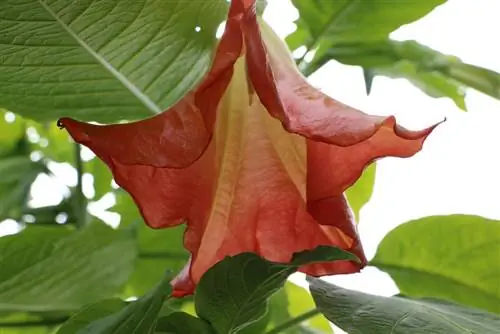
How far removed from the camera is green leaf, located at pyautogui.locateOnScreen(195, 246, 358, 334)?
0.92 ft

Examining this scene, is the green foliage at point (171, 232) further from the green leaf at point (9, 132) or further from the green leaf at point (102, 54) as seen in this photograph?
the green leaf at point (9, 132)

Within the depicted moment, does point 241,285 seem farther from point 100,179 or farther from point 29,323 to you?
point 100,179

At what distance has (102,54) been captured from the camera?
14.2 inches

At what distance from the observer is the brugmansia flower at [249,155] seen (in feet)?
0.91

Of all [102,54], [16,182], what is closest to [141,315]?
[102,54]

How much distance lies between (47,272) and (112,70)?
0.33 ft

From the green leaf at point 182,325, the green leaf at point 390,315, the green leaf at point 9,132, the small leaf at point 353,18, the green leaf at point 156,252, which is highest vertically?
the small leaf at point 353,18

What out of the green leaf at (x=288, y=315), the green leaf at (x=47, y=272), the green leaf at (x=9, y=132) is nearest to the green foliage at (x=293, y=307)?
the green leaf at (x=288, y=315)

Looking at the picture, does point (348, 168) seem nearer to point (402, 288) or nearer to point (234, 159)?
point (234, 159)

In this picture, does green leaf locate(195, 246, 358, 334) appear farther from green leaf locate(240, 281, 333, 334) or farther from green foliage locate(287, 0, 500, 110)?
green foliage locate(287, 0, 500, 110)

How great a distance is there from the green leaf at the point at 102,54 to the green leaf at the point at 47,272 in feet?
0.19

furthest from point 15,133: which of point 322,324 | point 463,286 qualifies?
point 463,286

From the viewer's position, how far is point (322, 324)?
2.03 ft

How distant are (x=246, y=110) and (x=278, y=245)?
0.05 m
